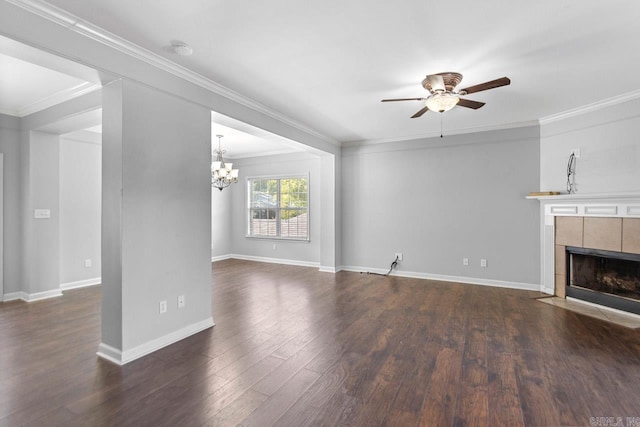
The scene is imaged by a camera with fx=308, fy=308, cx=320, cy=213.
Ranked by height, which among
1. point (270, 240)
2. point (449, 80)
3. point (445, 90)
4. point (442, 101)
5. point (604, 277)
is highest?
point (449, 80)

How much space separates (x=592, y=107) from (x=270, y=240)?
6249 mm

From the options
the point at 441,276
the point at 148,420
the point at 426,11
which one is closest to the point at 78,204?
the point at 148,420

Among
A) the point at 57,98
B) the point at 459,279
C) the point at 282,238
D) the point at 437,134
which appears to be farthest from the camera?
the point at 282,238

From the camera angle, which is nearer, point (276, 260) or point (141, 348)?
point (141, 348)

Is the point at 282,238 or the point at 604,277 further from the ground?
the point at 282,238

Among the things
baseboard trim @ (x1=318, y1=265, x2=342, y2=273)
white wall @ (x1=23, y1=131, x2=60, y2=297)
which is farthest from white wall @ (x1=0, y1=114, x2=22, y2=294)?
baseboard trim @ (x1=318, y1=265, x2=342, y2=273)

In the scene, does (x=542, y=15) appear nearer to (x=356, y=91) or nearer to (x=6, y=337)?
(x=356, y=91)

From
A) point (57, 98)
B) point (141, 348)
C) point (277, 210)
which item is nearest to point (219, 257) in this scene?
point (277, 210)

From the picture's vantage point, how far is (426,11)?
2145mm

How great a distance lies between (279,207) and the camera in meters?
7.46

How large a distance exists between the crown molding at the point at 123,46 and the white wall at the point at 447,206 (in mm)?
2958

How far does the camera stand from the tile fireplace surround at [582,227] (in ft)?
12.3

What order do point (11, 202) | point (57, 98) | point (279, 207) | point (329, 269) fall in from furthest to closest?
point (279, 207), point (329, 269), point (11, 202), point (57, 98)

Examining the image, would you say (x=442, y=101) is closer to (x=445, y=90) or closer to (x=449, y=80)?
(x=445, y=90)
